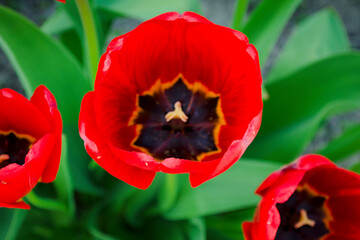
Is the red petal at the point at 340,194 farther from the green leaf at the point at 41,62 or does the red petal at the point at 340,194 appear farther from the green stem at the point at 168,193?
the green leaf at the point at 41,62

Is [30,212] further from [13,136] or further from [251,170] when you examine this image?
[251,170]

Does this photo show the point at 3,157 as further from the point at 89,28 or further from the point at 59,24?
the point at 59,24

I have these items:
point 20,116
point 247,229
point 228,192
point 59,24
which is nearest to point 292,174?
point 247,229

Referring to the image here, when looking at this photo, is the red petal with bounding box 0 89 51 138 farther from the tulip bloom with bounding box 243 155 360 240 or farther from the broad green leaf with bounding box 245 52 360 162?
the broad green leaf with bounding box 245 52 360 162

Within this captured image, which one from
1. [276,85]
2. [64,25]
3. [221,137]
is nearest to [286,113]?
[276,85]

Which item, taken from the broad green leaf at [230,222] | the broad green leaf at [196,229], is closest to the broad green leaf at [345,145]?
the broad green leaf at [230,222]

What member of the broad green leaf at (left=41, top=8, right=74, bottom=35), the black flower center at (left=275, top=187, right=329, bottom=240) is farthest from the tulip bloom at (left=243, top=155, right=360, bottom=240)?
the broad green leaf at (left=41, top=8, right=74, bottom=35)
